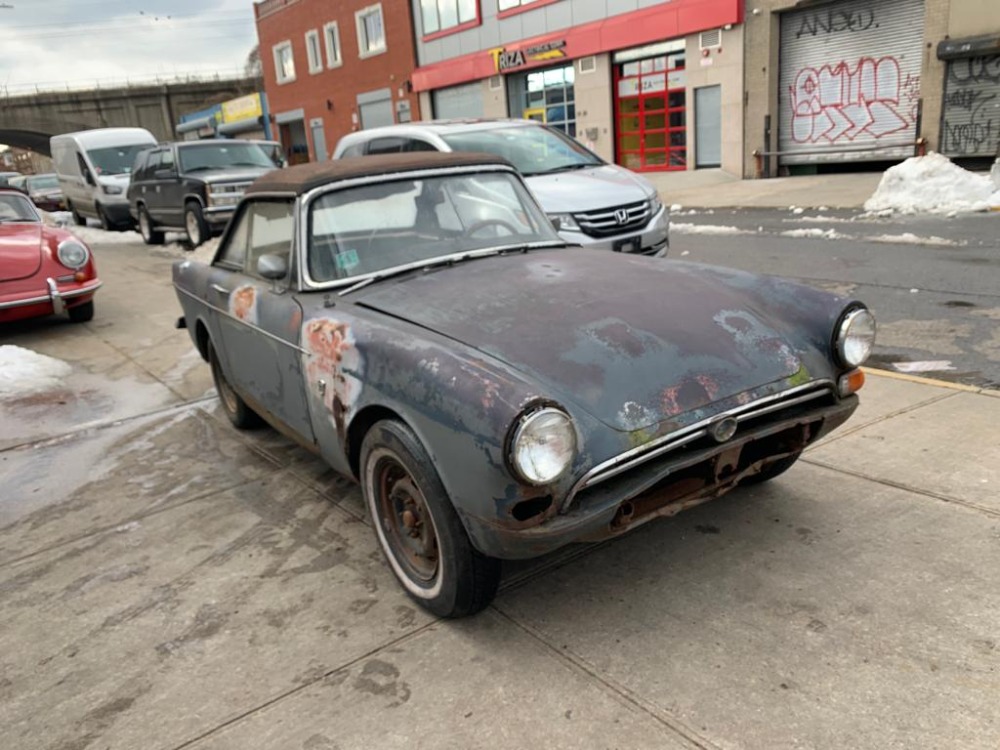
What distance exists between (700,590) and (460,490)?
40.2 inches

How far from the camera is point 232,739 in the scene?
2348mm

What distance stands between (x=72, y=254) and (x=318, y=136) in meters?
31.9

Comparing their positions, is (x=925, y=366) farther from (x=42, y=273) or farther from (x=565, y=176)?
(x=42, y=273)

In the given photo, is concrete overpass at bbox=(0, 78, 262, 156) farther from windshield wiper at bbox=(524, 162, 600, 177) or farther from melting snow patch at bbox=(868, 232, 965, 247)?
melting snow patch at bbox=(868, 232, 965, 247)

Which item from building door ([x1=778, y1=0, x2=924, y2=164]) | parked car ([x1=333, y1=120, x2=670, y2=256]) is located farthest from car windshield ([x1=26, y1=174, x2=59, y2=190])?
building door ([x1=778, y1=0, x2=924, y2=164])

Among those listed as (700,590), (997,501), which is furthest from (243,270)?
(997,501)

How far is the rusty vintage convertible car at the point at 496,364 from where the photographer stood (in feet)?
7.95

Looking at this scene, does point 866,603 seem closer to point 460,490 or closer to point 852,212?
point 460,490

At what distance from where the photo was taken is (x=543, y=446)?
7.61 feet

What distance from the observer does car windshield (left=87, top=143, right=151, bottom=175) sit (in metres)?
17.6

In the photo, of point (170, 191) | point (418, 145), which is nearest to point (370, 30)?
point (170, 191)

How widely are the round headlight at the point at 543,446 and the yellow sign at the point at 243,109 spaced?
44.4 m

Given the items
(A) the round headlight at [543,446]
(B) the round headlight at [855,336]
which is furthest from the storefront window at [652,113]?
(A) the round headlight at [543,446]

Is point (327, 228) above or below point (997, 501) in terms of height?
above
